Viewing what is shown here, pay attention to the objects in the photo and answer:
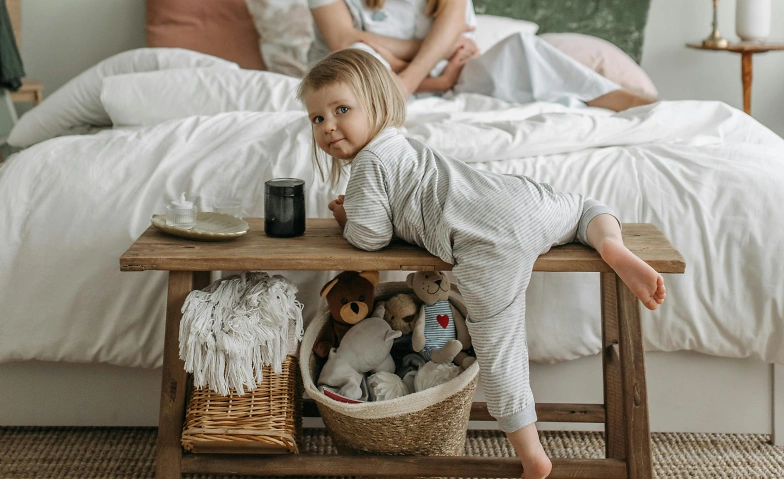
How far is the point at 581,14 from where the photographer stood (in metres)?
2.98

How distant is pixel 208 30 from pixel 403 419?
1.89 m

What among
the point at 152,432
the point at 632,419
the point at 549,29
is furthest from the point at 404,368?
the point at 549,29

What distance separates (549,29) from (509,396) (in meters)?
2.18

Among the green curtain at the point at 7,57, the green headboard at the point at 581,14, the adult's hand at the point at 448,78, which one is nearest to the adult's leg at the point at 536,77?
the adult's hand at the point at 448,78

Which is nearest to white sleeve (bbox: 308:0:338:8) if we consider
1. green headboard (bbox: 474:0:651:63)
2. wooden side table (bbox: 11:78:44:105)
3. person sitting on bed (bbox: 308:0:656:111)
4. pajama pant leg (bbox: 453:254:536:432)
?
person sitting on bed (bbox: 308:0:656:111)

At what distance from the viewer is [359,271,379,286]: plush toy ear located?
1.30 meters

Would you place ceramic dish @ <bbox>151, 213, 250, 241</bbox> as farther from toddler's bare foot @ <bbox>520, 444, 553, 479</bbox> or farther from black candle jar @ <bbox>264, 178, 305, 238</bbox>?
toddler's bare foot @ <bbox>520, 444, 553, 479</bbox>

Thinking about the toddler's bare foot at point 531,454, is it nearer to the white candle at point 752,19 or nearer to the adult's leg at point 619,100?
the adult's leg at point 619,100

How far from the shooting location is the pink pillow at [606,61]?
2463mm

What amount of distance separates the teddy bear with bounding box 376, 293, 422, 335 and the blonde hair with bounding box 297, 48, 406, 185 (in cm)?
26

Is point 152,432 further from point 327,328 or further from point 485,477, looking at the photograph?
point 485,477

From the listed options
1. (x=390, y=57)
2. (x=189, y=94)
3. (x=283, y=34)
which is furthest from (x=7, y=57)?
(x=390, y=57)

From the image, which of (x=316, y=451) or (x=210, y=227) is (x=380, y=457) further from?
(x=210, y=227)

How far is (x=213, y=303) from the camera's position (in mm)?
1198
